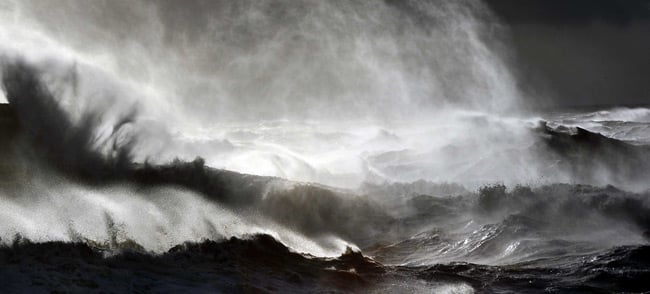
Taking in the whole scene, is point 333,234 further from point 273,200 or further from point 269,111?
point 269,111

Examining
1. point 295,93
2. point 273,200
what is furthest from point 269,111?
point 273,200

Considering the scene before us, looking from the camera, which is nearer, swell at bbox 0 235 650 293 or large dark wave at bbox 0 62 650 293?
swell at bbox 0 235 650 293

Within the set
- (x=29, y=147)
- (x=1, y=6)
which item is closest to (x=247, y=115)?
(x=1, y=6)

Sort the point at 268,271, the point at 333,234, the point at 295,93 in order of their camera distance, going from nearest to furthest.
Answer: the point at 268,271 < the point at 333,234 < the point at 295,93

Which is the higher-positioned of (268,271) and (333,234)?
(333,234)

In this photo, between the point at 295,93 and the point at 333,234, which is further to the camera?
the point at 295,93

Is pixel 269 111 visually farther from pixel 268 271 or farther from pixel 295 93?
pixel 268 271

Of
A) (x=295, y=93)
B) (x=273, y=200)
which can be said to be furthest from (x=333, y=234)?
(x=295, y=93)

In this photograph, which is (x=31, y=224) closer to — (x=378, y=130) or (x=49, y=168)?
(x=49, y=168)

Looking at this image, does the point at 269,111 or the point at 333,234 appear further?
the point at 269,111

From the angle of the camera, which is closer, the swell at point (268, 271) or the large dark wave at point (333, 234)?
the swell at point (268, 271)

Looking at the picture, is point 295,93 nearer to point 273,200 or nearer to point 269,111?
point 269,111

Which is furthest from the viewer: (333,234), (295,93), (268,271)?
(295,93)

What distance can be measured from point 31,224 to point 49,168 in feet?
6.61
